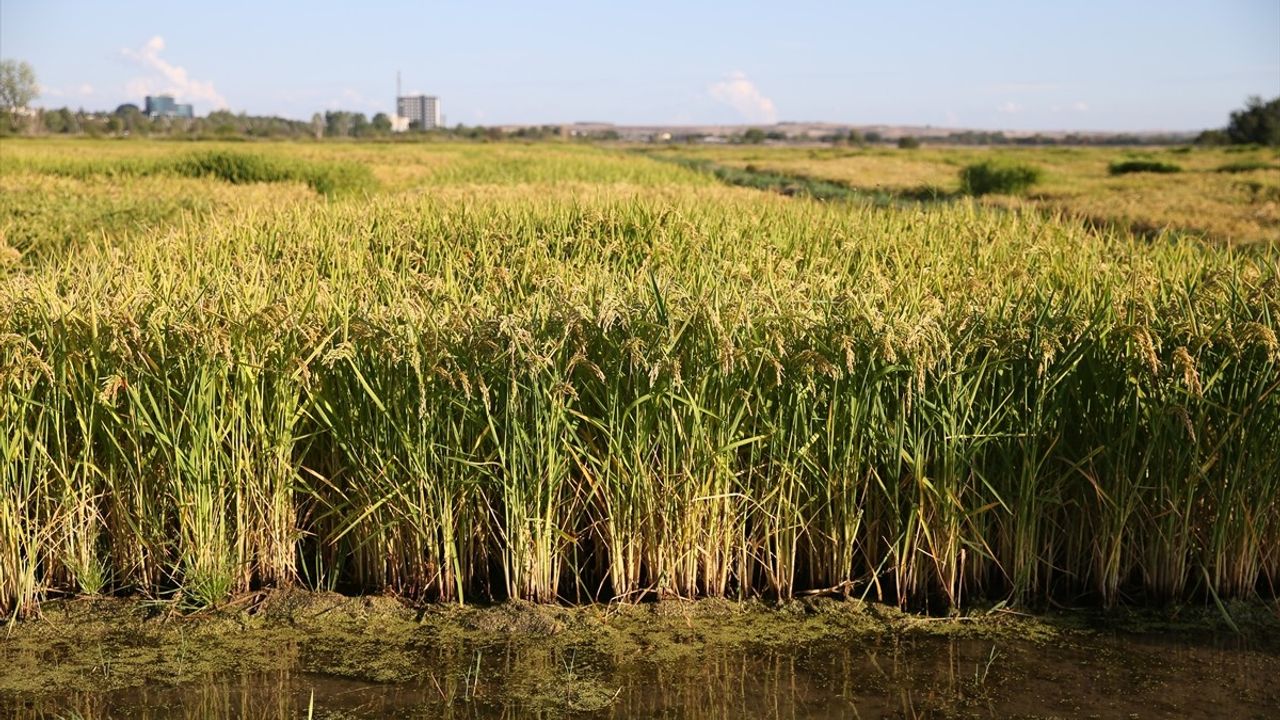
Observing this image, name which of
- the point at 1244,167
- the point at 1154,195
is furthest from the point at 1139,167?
the point at 1154,195

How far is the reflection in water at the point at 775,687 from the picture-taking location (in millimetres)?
3160

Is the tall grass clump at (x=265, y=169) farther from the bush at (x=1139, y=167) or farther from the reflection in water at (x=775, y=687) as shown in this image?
the bush at (x=1139, y=167)

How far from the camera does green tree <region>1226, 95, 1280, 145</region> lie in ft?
235

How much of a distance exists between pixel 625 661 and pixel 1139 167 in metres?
45.8

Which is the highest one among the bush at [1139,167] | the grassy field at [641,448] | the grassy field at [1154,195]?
the bush at [1139,167]

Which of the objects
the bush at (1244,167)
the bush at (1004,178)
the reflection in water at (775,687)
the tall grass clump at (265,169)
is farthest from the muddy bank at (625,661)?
→ the bush at (1244,167)

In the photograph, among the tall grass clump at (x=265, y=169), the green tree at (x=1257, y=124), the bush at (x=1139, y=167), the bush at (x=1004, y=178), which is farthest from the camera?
the green tree at (x=1257, y=124)

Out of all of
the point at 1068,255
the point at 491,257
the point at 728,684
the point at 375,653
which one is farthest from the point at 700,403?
the point at 1068,255

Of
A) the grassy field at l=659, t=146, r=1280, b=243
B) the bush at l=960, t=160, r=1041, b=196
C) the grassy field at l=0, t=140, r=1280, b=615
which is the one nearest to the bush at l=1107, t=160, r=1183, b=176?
the grassy field at l=659, t=146, r=1280, b=243

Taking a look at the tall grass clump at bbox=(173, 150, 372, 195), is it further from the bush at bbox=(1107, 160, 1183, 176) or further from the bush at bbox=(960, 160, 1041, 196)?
the bush at bbox=(1107, 160, 1183, 176)

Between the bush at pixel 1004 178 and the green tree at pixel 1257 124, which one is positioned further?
the green tree at pixel 1257 124

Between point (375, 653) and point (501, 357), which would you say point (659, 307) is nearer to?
point (501, 357)

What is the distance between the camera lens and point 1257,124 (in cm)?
7406

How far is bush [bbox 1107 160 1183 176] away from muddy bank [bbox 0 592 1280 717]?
4256cm
